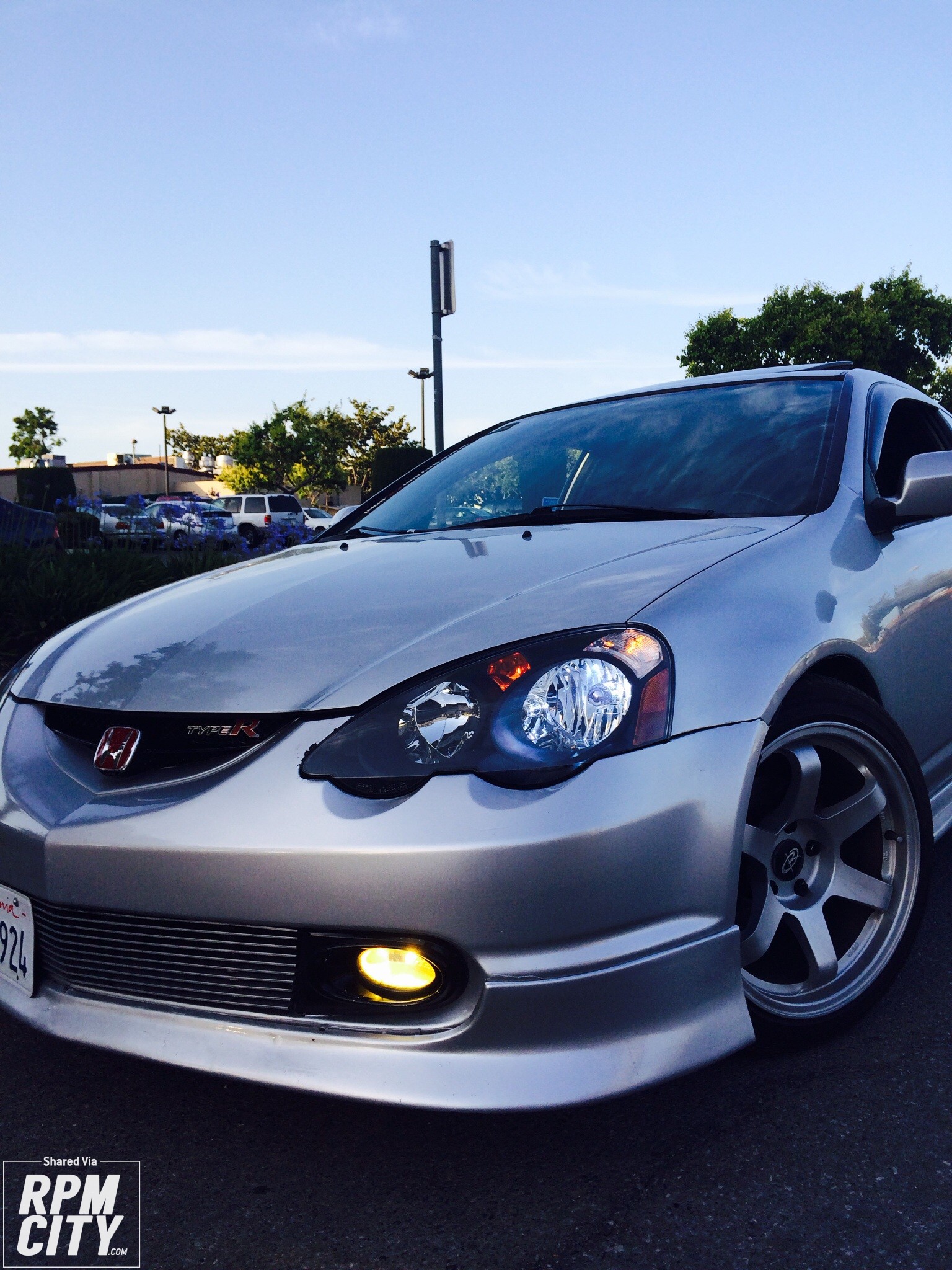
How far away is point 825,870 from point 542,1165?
84 centimetres

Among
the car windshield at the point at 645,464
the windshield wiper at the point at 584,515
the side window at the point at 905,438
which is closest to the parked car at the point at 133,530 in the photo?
the car windshield at the point at 645,464

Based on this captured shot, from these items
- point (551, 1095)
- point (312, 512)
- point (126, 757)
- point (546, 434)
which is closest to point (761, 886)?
point (551, 1095)

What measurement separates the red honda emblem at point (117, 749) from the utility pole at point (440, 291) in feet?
23.8

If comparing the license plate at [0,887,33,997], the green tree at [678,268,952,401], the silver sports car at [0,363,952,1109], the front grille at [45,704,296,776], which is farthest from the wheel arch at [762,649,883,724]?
the green tree at [678,268,952,401]

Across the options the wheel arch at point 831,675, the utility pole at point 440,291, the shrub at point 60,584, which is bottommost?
the shrub at point 60,584

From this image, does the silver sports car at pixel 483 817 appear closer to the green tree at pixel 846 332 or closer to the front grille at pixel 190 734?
the front grille at pixel 190 734

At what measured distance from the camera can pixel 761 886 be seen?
2074mm

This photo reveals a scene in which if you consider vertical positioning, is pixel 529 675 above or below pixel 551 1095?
above

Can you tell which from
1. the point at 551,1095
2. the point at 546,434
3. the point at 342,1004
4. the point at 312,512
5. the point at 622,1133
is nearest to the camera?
the point at 551,1095

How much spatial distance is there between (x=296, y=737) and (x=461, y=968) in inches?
18.0

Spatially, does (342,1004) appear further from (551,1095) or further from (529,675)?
(529,675)

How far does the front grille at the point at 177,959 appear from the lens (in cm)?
173

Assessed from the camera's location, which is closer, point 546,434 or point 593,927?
point 593,927

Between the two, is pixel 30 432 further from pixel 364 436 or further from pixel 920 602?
pixel 920 602
